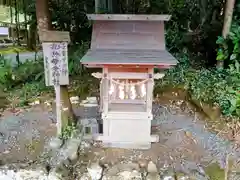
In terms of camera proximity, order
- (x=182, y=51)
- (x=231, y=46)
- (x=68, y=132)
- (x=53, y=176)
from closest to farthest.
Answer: (x=53, y=176)
(x=68, y=132)
(x=231, y=46)
(x=182, y=51)

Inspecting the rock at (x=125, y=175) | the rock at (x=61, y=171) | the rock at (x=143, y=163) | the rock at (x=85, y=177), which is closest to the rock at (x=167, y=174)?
the rock at (x=143, y=163)

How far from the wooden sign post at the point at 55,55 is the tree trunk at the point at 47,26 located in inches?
20.4

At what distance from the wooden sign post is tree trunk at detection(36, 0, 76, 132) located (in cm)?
52

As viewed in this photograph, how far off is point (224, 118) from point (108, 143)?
216 cm

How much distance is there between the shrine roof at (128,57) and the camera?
3592mm

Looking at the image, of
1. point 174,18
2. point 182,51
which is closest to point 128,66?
point 182,51

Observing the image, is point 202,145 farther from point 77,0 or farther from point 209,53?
point 77,0

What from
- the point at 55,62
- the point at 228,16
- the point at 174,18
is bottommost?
the point at 55,62

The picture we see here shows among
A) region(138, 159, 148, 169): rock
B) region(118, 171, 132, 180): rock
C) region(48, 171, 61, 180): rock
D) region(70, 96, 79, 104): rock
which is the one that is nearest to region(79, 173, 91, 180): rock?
region(48, 171, 61, 180): rock

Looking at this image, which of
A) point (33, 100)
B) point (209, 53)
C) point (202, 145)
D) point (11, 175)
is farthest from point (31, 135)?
point (209, 53)

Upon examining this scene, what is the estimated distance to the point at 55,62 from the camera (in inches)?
159

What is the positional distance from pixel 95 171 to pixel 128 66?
4.81 feet

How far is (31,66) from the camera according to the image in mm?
7965

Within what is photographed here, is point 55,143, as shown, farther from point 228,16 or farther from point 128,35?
point 228,16
